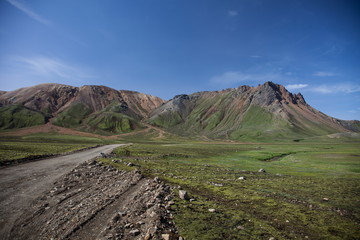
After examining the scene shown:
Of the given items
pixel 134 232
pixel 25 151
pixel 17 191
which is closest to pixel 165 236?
pixel 134 232

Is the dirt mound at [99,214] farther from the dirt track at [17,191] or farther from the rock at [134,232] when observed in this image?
the dirt track at [17,191]

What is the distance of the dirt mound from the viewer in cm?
1066

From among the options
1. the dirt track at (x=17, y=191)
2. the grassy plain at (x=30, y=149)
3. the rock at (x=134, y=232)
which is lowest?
the grassy plain at (x=30, y=149)

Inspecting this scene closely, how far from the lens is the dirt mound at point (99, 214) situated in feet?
35.0

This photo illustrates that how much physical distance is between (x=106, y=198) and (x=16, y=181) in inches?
558

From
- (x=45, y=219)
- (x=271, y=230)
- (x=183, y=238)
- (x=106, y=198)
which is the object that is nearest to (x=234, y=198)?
(x=271, y=230)

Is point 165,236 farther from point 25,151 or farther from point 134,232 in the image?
point 25,151

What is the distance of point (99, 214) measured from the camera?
13312 millimetres

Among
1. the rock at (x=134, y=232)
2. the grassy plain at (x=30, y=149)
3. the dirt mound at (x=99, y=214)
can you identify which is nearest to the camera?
the rock at (x=134, y=232)

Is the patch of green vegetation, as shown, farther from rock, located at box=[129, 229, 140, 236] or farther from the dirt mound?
rock, located at box=[129, 229, 140, 236]

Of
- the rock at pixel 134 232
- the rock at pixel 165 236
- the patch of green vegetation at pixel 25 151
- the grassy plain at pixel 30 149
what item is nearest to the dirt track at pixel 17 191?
the rock at pixel 134 232

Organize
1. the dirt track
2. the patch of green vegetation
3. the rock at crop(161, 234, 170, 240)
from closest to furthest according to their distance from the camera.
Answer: the rock at crop(161, 234, 170, 240)
the dirt track
the patch of green vegetation

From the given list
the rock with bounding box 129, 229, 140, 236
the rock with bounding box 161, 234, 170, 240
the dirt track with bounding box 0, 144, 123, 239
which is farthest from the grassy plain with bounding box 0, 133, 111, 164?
the rock with bounding box 161, 234, 170, 240

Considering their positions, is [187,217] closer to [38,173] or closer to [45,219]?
[45,219]
